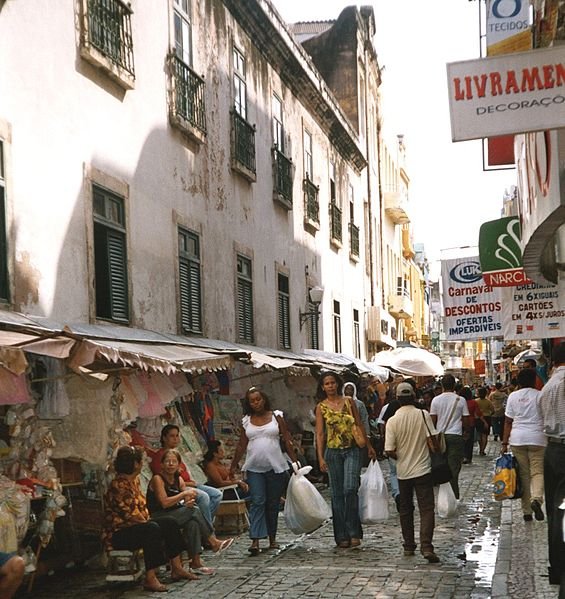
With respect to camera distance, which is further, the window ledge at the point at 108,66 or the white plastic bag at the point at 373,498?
the window ledge at the point at 108,66

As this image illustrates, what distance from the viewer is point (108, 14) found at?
41.0 feet

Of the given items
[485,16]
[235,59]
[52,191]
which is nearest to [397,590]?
[52,191]

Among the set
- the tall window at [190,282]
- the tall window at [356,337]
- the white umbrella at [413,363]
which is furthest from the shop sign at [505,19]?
the tall window at [356,337]

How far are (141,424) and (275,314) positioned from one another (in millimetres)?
9626

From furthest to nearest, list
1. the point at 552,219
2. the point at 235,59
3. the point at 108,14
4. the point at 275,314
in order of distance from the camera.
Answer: the point at 275,314, the point at 235,59, the point at 108,14, the point at 552,219

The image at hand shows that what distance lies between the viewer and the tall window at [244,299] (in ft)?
59.7

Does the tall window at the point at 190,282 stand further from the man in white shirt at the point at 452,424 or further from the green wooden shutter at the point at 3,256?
the green wooden shutter at the point at 3,256

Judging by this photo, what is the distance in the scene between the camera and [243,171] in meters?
18.0

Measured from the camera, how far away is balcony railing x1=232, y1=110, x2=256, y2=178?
697 inches

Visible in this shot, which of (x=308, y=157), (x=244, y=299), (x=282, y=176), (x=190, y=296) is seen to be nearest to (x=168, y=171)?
(x=190, y=296)

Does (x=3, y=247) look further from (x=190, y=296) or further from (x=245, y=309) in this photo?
(x=245, y=309)

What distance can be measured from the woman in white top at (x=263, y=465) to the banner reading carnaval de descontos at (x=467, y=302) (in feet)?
22.8

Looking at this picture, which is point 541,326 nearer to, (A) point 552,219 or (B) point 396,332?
(A) point 552,219

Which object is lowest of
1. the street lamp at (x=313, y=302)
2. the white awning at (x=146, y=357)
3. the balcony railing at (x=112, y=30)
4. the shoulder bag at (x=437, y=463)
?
the shoulder bag at (x=437, y=463)
